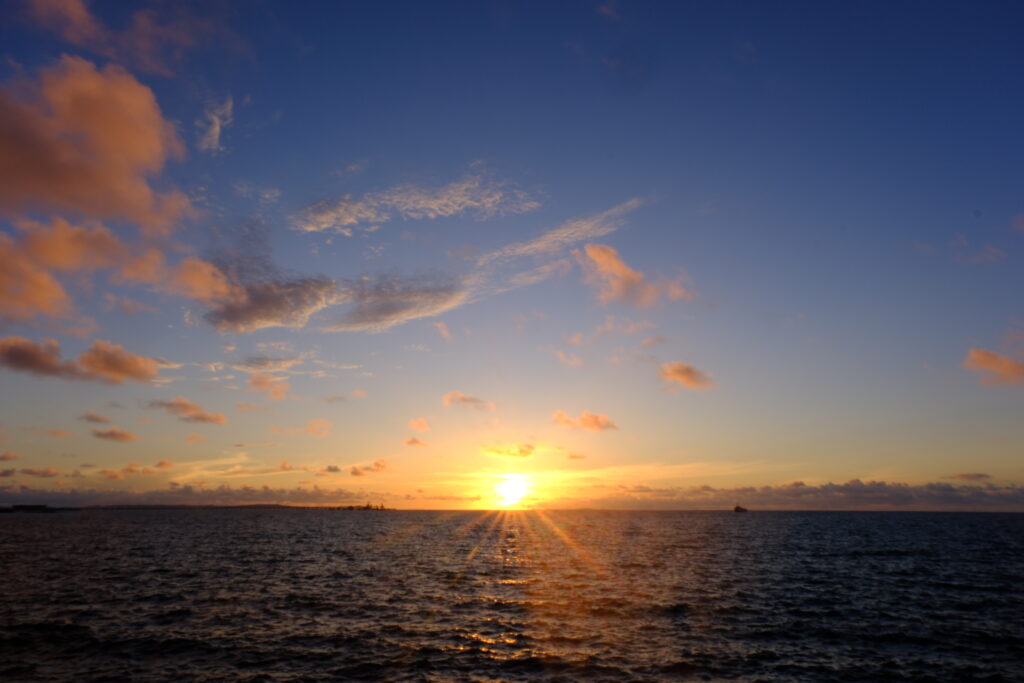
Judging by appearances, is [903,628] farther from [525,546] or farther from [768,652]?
[525,546]

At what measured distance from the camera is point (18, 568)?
6369 cm

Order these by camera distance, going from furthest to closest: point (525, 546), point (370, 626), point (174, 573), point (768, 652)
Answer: point (525, 546) → point (174, 573) → point (370, 626) → point (768, 652)

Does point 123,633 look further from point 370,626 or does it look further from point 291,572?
point 291,572

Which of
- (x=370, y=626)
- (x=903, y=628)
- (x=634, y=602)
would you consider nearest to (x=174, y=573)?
(x=370, y=626)

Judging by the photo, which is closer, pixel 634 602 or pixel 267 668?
pixel 267 668

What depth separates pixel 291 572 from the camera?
63.0 meters

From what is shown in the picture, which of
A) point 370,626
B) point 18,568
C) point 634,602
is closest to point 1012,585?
point 634,602

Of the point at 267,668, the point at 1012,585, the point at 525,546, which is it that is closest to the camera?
the point at 267,668

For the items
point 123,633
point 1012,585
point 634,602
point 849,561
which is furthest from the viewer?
point 849,561

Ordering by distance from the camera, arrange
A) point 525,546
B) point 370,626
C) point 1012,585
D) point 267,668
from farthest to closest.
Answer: point 525,546 < point 1012,585 < point 370,626 < point 267,668

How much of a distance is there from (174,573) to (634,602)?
1861 inches

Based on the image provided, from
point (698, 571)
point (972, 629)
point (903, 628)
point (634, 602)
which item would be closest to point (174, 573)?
point (634, 602)

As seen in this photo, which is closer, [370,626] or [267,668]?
[267,668]

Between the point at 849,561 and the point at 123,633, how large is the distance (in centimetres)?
8018
